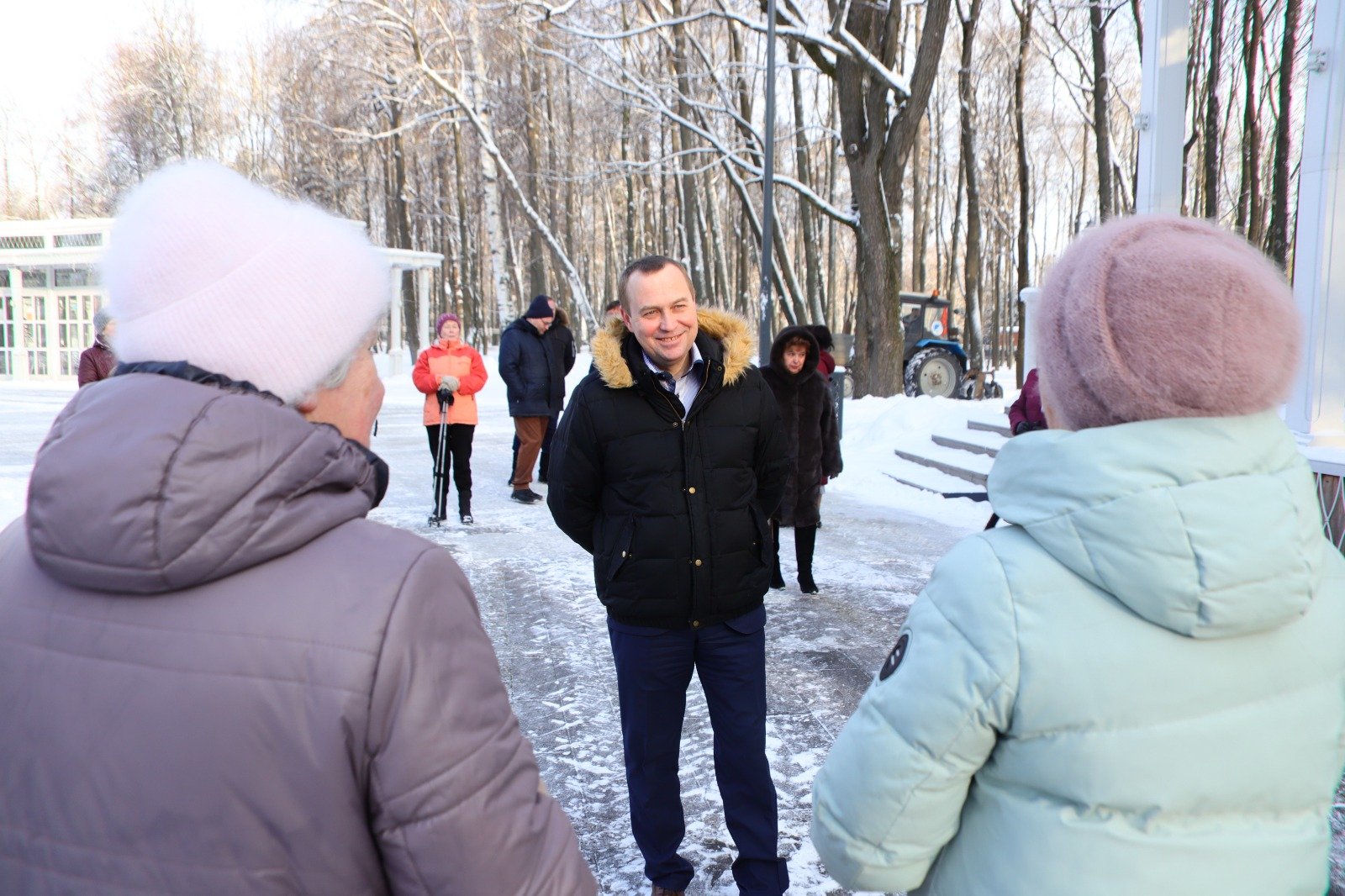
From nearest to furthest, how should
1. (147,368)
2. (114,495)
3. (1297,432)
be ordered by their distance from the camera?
(114,495) → (147,368) → (1297,432)

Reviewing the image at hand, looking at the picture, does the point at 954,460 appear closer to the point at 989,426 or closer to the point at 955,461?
the point at 955,461

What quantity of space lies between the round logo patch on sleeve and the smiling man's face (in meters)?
1.70

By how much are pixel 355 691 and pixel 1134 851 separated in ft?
3.30

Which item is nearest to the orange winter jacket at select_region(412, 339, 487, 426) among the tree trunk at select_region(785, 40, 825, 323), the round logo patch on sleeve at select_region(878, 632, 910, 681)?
the round logo patch on sleeve at select_region(878, 632, 910, 681)

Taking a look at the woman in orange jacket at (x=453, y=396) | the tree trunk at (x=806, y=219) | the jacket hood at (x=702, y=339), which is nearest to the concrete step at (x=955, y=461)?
the woman in orange jacket at (x=453, y=396)

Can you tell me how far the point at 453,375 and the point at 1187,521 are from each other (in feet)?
26.9

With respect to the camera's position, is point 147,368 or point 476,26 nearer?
point 147,368

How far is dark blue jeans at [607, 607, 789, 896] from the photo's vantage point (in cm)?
305

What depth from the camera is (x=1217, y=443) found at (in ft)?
4.39

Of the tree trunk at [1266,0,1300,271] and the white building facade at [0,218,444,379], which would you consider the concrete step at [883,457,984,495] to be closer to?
the tree trunk at [1266,0,1300,271]

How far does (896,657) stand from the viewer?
151cm

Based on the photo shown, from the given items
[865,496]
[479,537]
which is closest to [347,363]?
[479,537]

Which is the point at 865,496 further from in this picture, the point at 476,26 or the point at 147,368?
the point at 476,26

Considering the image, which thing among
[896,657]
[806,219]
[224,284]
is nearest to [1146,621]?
[896,657]
